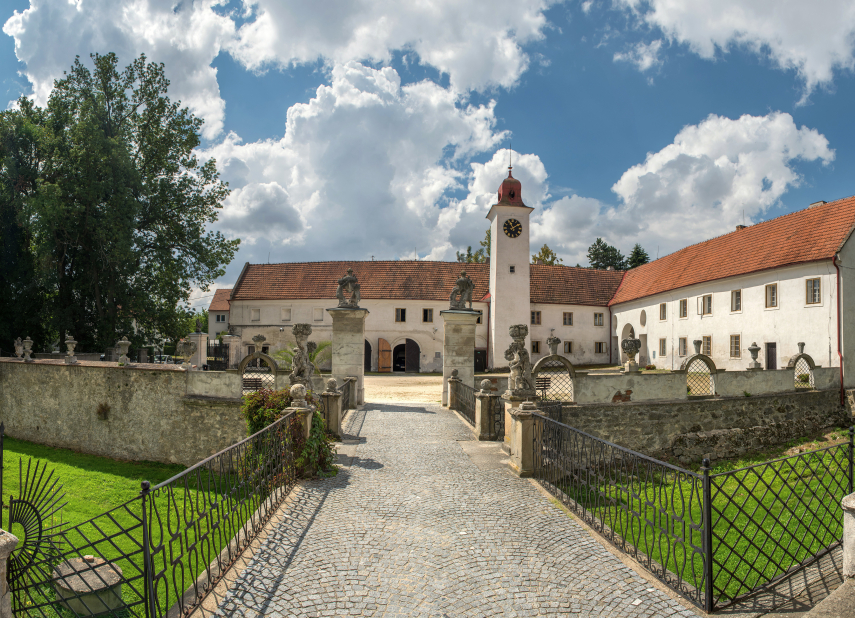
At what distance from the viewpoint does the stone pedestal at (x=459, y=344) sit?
52.1 feet

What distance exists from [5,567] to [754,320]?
26100 mm

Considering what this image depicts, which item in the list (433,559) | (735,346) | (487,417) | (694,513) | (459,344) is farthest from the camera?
(735,346)

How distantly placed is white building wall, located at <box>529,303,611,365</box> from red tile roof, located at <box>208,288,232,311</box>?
2813cm

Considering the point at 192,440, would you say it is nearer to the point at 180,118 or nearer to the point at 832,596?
the point at 832,596

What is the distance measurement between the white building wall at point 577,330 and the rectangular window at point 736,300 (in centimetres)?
1203

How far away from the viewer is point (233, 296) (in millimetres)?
36344

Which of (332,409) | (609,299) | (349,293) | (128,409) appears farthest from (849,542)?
(609,299)

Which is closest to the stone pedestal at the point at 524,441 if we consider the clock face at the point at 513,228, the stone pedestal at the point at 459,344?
the stone pedestal at the point at 459,344

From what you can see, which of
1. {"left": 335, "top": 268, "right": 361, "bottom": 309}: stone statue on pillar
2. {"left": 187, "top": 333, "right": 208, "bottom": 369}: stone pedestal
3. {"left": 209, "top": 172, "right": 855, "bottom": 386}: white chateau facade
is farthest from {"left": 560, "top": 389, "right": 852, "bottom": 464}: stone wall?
{"left": 187, "top": 333, "right": 208, "bottom": 369}: stone pedestal

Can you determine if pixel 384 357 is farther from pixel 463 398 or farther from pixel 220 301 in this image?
pixel 220 301

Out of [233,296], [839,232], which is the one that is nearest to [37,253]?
[233,296]

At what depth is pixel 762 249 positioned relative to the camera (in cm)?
2330

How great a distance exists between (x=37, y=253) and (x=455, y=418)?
21.4 m

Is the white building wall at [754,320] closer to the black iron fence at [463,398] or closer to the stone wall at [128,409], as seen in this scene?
the black iron fence at [463,398]
